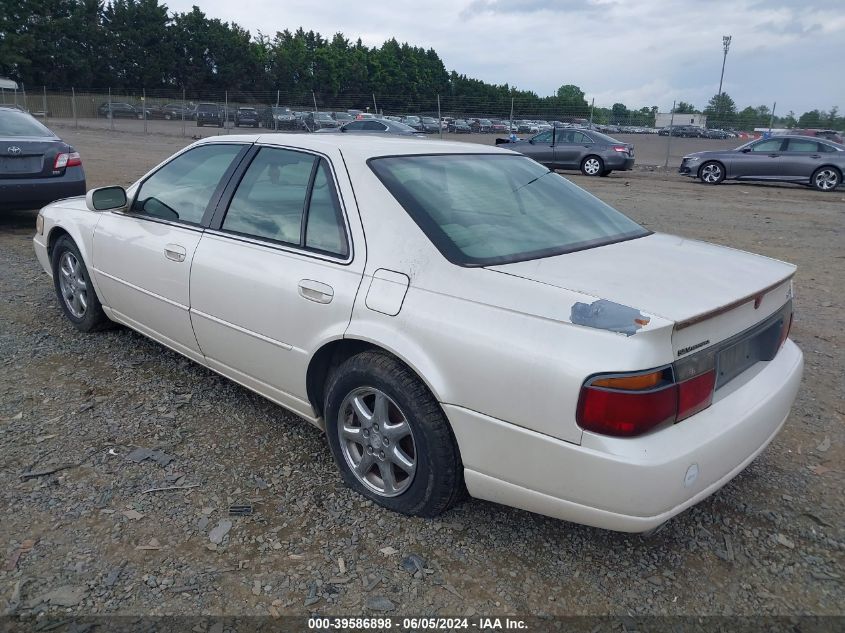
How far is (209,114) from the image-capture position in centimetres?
3919

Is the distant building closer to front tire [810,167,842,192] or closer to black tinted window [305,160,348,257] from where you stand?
front tire [810,167,842,192]

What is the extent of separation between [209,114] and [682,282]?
1610 inches

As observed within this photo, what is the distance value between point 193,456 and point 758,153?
17.5 metres

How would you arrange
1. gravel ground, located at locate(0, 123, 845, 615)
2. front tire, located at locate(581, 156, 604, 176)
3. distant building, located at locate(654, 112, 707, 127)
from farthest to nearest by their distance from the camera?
distant building, located at locate(654, 112, 707, 127) < front tire, located at locate(581, 156, 604, 176) < gravel ground, located at locate(0, 123, 845, 615)

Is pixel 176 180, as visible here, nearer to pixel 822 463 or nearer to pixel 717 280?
pixel 717 280

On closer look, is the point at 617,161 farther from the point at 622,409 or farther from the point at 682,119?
the point at 622,409

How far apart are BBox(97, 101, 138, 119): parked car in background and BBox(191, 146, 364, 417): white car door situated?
4556 centimetres

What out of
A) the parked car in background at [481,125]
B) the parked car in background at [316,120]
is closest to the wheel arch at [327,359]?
the parked car in background at [481,125]

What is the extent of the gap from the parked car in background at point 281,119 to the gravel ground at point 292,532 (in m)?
34.2

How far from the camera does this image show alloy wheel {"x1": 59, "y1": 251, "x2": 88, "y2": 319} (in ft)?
15.1

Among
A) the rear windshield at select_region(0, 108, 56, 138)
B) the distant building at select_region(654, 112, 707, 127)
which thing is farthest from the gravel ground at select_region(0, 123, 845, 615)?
the distant building at select_region(654, 112, 707, 127)

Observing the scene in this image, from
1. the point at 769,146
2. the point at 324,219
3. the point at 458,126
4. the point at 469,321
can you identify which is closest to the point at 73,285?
the point at 324,219

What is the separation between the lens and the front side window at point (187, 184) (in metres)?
3.64

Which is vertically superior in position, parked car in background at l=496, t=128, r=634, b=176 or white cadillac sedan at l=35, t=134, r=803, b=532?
parked car in background at l=496, t=128, r=634, b=176
